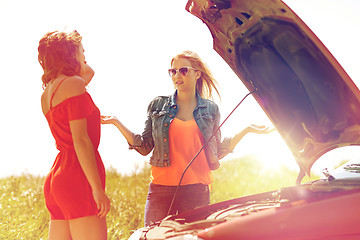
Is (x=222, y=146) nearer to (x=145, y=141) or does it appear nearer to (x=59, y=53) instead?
(x=145, y=141)

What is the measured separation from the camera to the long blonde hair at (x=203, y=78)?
3.89 metres

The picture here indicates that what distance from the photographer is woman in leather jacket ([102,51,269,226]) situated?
3.58 meters

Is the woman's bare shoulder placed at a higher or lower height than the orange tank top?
higher

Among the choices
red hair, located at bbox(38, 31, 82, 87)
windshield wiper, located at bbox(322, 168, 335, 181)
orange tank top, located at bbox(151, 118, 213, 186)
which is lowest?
windshield wiper, located at bbox(322, 168, 335, 181)

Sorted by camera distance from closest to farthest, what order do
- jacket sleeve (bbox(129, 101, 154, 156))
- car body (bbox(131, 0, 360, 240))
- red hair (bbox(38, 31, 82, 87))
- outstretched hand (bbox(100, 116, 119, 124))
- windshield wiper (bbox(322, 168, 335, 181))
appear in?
car body (bbox(131, 0, 360, 240)), red hair (bbox(38, 31, 82, 87)), windshield wiper (bbox(322, 168, 335, 181)), outstretched hand (bbox(100, 116, 119, 124)), jacket sleeve (bbox(129, 101, 154, 156))

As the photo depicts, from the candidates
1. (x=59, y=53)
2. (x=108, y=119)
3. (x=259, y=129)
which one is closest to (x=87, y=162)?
(x=59, y=53)

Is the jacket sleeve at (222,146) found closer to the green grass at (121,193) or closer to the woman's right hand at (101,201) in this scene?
the woman's right hand at (101,201)

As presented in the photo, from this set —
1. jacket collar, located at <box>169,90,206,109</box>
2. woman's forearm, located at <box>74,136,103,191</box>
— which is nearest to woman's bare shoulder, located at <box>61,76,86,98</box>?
woman's forearm, located at <box>74,136,103,191</box>

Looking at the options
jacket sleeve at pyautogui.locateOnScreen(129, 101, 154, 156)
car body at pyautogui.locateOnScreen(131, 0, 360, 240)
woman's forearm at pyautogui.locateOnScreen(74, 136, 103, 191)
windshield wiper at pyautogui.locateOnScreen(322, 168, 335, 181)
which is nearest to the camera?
car body at pyautogui.locateOnScreen(131, 0, 360, 240)

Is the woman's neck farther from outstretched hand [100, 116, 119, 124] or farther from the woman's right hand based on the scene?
the woman's right hand

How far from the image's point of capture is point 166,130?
148 inches

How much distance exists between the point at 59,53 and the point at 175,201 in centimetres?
179

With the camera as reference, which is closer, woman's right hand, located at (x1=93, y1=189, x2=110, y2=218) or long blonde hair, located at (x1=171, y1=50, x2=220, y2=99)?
woman's right hand, located at (x1=93, y1=189, x2=110, y2=218)

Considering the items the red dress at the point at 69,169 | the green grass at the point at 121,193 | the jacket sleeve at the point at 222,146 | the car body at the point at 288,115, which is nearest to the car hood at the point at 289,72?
the car body at the point at 288,115
